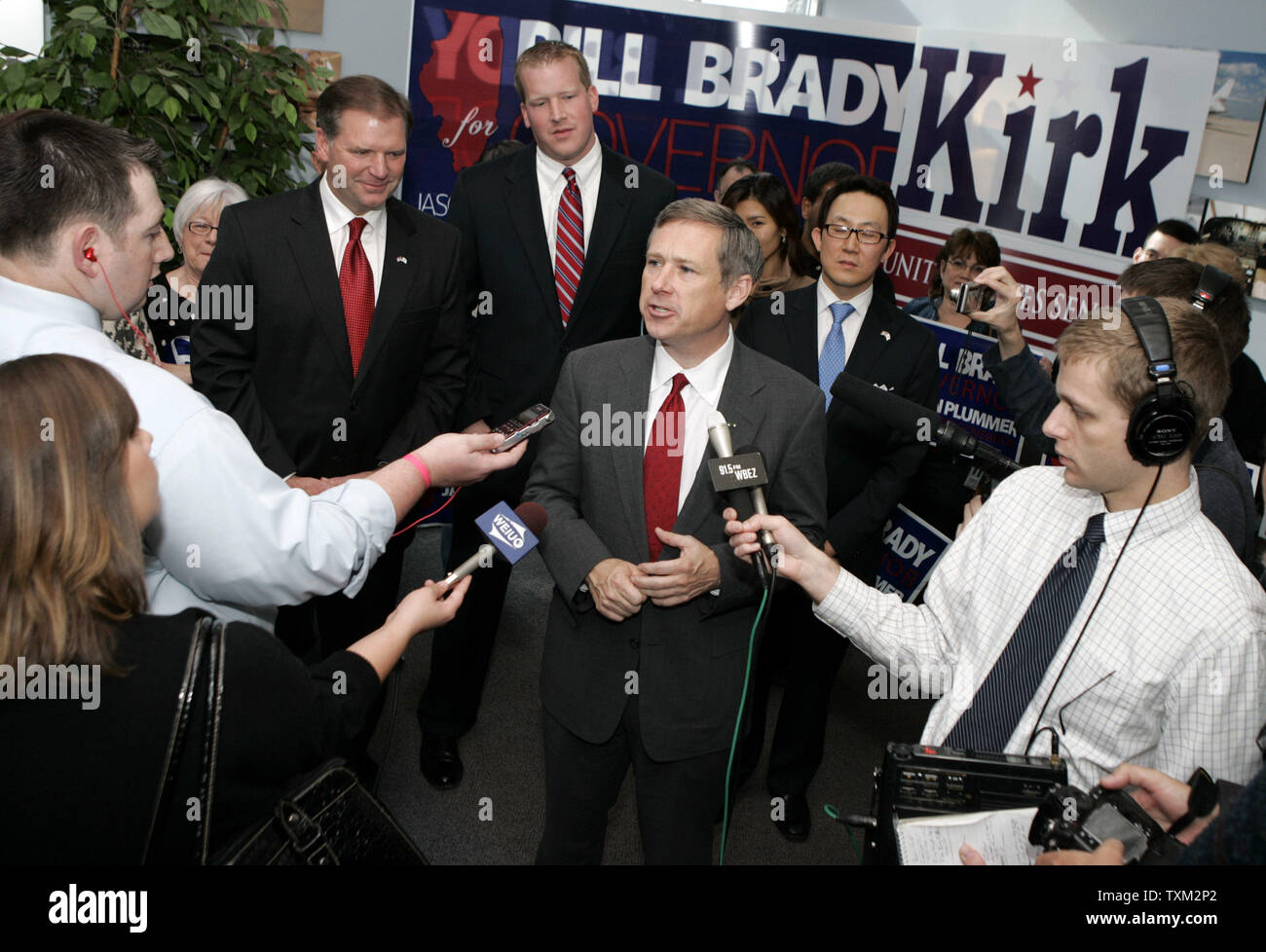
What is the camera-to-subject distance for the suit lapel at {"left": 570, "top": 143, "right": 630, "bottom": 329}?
3283 millimetres

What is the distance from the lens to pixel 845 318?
321 centimetres

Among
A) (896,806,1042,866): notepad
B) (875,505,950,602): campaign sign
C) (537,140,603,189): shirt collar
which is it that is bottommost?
(875,505,950,602): campaign sign

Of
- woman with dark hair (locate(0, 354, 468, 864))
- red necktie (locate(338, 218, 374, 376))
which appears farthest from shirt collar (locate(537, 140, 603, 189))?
woman with dark hair (locate(0, 354, 468, 864))

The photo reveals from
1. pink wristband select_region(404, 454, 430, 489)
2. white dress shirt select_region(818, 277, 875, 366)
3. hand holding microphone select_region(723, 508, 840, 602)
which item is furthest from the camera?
white dress shirt select_region(818, 277, 875, 366)

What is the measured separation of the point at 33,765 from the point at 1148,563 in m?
1.68

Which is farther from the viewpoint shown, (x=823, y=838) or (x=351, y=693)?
(x=823, y=838)

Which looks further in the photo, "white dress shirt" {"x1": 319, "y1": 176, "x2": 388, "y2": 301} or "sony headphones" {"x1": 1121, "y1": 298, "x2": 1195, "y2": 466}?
"white dress shirt" {"x1": 319, "y1": 176, "x2": 388, "y2": 301}

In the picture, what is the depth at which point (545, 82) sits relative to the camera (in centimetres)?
321

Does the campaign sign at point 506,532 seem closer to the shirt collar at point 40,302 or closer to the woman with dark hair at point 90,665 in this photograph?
the woman with dark hair at point 90,665

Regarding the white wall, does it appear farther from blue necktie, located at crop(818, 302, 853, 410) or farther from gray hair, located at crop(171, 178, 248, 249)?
blue necktie, located at crop(818, 302, 853, 410)

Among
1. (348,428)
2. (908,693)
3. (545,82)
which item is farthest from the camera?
(545,82)

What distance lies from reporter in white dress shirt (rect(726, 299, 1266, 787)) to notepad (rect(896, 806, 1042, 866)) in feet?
0.55

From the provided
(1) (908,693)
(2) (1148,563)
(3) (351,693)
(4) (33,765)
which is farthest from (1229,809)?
(4) (33,765)
